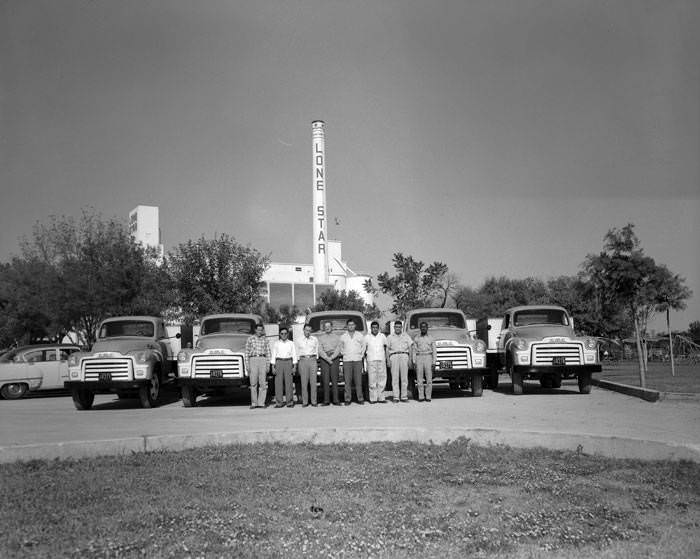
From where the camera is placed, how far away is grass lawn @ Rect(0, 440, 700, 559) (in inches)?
179

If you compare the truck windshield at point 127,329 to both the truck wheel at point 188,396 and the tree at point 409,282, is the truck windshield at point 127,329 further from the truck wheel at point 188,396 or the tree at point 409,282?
the tree at point 409,282

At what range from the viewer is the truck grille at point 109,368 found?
48.5ft

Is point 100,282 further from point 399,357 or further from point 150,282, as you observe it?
point 399,357

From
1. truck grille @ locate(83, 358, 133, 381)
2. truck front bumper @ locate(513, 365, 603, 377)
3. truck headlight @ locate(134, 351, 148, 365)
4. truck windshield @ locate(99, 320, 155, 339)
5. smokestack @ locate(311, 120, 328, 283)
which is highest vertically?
smokestack @ locate(311, 120, 328, 283)

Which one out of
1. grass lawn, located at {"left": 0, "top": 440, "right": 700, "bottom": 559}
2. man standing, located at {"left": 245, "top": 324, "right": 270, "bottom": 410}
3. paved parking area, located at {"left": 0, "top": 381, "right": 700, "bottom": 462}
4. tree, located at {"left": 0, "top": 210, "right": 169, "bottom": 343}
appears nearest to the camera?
grass lawn, located at {"left": 0, "top": 440, "right": 700, "bottom": 559}

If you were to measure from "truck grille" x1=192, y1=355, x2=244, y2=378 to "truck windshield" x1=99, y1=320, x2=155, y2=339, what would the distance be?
2620 mm

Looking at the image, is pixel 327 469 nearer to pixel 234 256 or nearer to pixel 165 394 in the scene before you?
pixel 165 394

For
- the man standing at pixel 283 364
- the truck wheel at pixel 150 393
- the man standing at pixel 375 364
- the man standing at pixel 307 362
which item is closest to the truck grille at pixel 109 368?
the truck wheel at pixel 150 393

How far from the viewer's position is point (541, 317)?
56.1 feet

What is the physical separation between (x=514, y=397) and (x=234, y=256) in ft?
49.7

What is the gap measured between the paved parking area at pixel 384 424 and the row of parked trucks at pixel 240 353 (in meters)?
0.55

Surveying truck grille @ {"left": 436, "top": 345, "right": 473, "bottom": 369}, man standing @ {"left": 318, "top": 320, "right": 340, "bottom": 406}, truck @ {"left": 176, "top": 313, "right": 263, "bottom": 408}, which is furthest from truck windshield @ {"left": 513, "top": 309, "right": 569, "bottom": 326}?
truck @ {"left": 176, "top": 313, "right": 263, "bottom": 408}

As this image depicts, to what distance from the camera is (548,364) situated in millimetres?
15148

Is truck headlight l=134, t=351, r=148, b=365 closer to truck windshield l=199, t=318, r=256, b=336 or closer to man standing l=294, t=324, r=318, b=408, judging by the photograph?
truck windshield l=199, t=318, r=256, b=336
